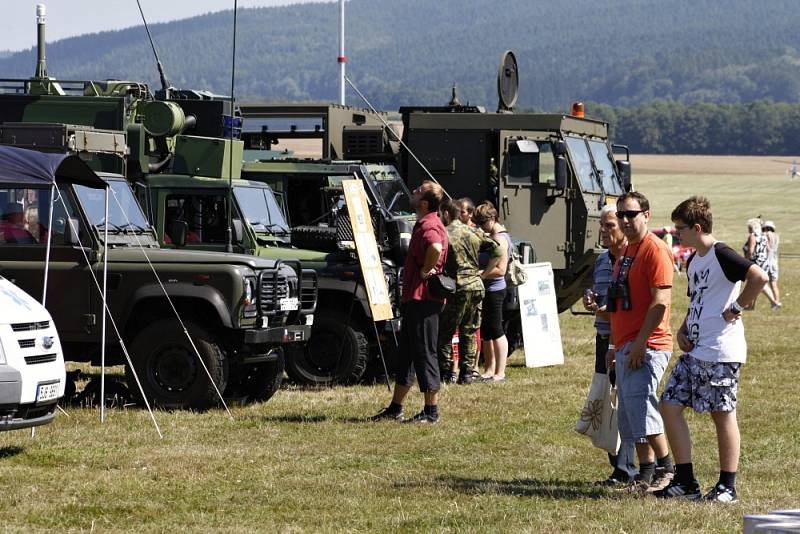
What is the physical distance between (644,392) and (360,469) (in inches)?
79.9

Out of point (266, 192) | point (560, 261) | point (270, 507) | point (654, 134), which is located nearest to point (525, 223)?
point (560, 261)

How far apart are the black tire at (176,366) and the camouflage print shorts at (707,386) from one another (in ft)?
15.3

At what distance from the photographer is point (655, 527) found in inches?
300

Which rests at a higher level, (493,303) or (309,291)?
(309,291)

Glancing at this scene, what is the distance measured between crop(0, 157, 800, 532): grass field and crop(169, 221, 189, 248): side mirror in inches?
67.9

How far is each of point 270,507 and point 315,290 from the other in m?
4.99

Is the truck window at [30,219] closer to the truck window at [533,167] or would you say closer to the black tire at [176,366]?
the black tire at [176,366]

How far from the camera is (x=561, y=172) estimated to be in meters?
17.6

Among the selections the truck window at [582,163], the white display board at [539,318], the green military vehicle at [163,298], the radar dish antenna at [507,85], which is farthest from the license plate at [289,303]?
the radar dish antenna at [507,85]

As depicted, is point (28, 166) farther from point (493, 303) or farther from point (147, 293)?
point (493, 303)

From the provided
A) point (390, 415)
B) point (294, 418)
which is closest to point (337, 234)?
point (294, 418)

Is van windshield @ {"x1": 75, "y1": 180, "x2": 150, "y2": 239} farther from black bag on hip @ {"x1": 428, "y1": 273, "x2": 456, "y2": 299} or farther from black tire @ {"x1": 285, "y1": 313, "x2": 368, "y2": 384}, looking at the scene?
black bag on hip @ {"x1": 428, "y1": 273, "x2": 456, "y2": 299}

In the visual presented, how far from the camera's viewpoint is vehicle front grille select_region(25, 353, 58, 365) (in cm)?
912

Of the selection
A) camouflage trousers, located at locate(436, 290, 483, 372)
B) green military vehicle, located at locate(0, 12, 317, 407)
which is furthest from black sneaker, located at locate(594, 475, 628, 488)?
camouflage trousers, located at locate(436, 290, 483, 372)
